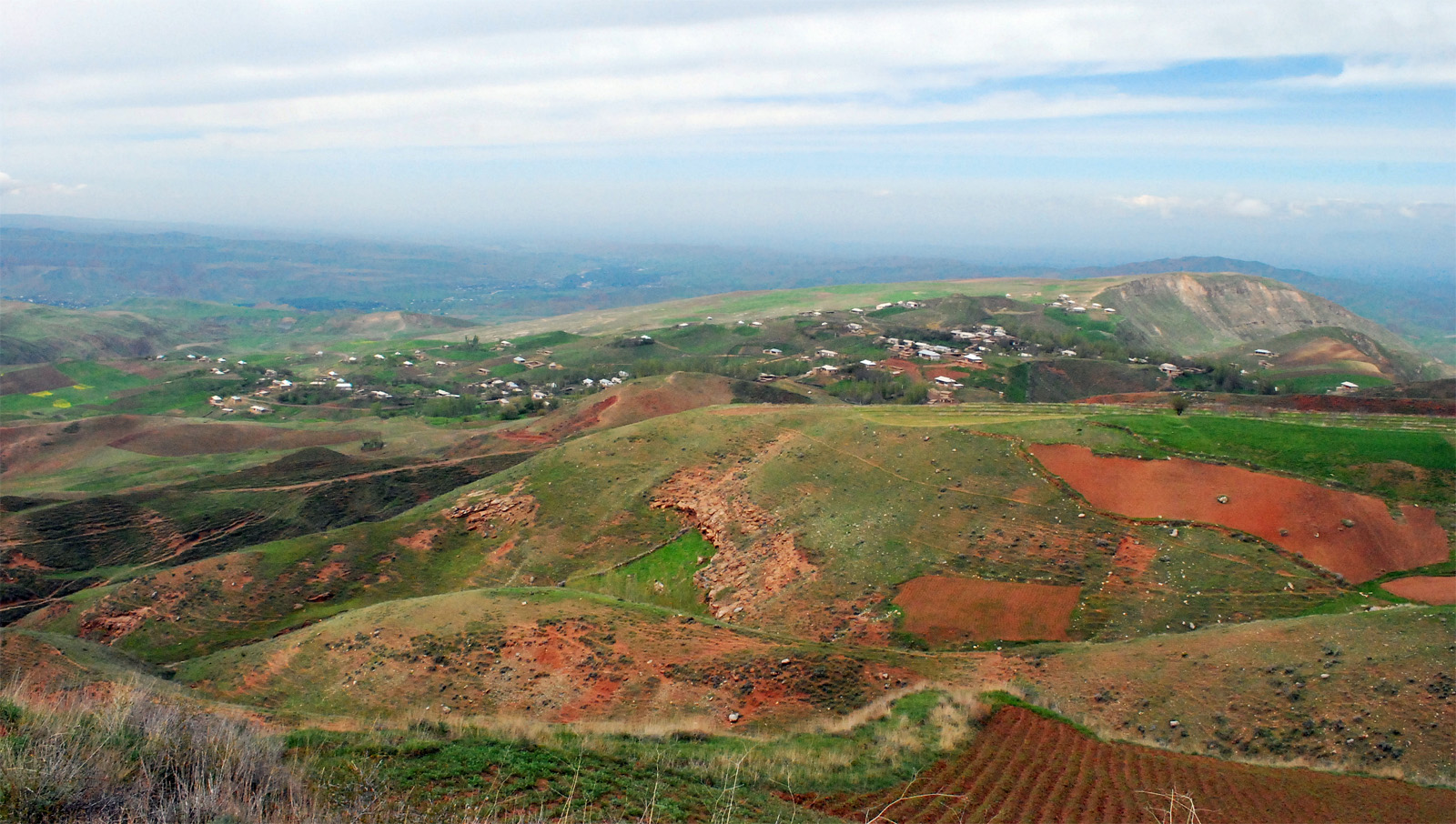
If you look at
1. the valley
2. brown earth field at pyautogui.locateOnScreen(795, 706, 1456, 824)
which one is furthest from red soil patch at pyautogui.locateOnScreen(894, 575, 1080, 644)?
brown earth field at pyautogui.locateOnScreen(795, 706, 1456, 824)

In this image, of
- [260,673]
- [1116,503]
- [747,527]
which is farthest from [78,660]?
[1116,503]

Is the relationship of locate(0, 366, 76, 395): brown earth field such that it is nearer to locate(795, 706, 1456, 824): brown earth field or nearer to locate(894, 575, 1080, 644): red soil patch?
locate(894, 575, 1080, 644): red soil patch

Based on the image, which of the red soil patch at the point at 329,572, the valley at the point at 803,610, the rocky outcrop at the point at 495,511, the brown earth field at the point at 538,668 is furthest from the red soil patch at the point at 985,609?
the red soil patch at the point at 329,572

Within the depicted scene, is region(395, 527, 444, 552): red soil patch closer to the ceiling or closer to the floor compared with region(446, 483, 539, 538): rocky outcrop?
closer to the floor

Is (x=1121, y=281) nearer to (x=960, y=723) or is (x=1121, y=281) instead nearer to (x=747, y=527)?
(x=747, y=527)

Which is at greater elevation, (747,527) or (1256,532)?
(1256,532)

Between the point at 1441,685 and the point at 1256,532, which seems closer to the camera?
the point at 1441,685
